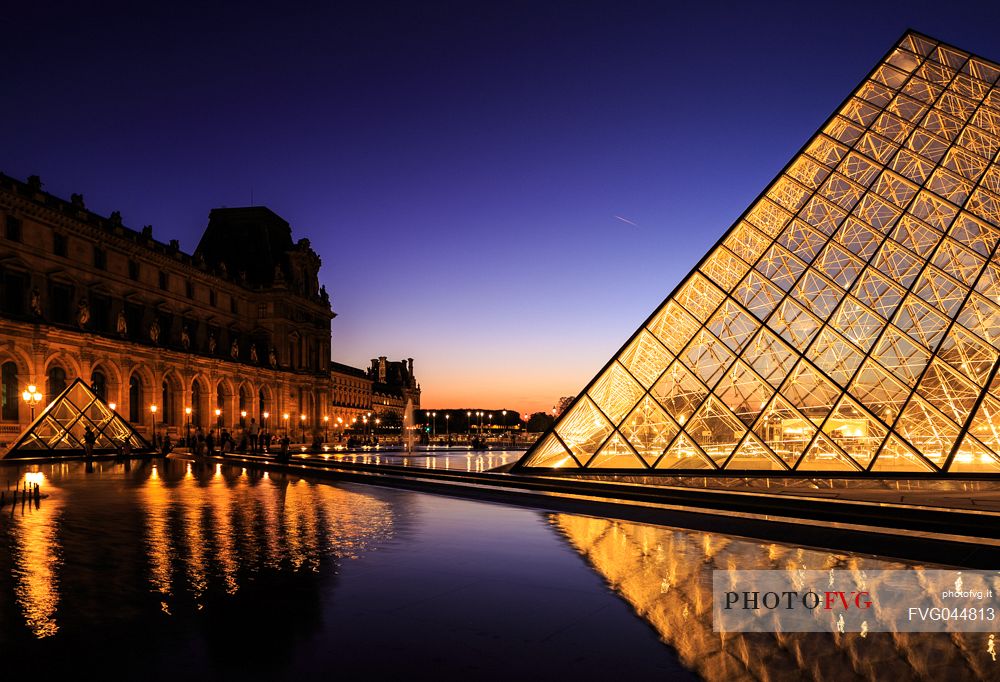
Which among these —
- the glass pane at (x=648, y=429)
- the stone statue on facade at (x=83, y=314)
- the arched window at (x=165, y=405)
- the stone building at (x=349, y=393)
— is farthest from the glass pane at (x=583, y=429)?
the stone building at (x=349, y=393)

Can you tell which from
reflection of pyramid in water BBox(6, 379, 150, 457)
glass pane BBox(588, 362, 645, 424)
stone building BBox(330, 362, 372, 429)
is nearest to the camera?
glass pane BBox(588, 362, 645, 424)

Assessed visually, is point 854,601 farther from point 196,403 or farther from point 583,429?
point 196,403

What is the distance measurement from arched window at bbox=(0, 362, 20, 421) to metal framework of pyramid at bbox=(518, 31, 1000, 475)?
33.2 m

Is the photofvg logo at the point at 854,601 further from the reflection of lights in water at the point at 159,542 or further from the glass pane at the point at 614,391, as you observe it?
the glass pane at the point at 614,391

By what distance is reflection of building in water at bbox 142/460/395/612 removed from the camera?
6.57 meters

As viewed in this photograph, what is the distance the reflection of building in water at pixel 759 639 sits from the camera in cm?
393

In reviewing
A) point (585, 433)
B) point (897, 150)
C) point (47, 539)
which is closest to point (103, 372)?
point (585, 433)

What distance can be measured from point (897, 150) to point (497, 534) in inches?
662

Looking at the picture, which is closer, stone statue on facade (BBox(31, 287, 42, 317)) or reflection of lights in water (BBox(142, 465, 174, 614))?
reflection of lights in water (BBox(142, 465, 174, 614))

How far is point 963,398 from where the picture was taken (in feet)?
51.1

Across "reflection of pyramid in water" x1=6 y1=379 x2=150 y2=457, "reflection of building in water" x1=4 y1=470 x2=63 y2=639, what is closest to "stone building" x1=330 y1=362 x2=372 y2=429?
"reflection of pyramid in water" x1=6 y1=379 x2=150 y2=457

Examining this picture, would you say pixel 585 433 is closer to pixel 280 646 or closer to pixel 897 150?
pixel 897 150

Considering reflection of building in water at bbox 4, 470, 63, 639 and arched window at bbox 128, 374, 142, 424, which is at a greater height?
arched window at bbox 128, 374, 142, 424

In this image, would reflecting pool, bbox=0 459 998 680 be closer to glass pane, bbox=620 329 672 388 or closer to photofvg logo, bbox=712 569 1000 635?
photofvg logo, bbox=712 569 1000 635
